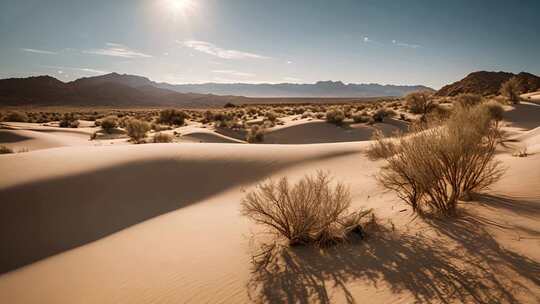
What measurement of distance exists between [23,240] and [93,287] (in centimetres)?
254

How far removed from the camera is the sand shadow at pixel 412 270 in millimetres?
3140

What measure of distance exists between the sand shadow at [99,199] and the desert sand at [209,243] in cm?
3

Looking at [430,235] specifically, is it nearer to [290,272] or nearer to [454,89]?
[290,272]

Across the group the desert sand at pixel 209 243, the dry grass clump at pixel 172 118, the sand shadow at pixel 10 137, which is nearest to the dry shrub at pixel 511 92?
the desert sand at pixel 209 243

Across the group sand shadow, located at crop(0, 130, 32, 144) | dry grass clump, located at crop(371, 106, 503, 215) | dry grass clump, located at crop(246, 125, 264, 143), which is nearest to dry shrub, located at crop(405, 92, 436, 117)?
dry grass clump, located at crop(246, 125, 264, 143)

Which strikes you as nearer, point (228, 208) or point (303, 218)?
point (303, 218)

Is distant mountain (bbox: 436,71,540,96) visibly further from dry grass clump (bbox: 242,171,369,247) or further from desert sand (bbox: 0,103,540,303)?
dry grass clump (bbox: 242,171,369,247)

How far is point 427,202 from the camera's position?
5.04 meters

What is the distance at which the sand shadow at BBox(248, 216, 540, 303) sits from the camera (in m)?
3.14

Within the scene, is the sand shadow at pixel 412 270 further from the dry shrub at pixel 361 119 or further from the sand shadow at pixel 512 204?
the dry shrub at pixel 361 119

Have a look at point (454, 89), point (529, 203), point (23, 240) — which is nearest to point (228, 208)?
point (23, 240)

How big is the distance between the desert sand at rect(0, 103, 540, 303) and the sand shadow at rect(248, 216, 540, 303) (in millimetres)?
13

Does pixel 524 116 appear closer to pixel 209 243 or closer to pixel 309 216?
pixel 309 216

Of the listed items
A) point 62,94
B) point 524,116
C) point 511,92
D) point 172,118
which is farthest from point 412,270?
point 62,94
